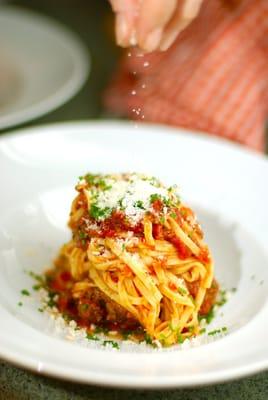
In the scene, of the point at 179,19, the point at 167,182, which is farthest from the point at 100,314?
the point at 179,19

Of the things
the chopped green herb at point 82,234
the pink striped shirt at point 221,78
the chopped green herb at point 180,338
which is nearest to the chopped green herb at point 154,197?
the chopped green herb at point 82,234

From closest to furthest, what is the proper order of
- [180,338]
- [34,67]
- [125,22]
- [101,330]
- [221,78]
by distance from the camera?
[180,338]
[101,330]
[125,22]
[221,78]
[34,67]

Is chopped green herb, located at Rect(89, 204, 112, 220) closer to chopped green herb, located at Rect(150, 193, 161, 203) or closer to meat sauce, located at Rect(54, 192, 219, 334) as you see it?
meat sauce, located at Rect(54, 192, 219, 334)

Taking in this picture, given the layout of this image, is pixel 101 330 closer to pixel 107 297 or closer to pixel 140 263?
pixel 107 297

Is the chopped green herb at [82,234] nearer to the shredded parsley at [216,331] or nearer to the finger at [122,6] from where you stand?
the shredded parsley at [216,331]

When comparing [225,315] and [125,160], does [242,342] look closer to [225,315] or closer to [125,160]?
[225,315]

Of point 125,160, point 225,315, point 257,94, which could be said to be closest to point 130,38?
point 125,160
